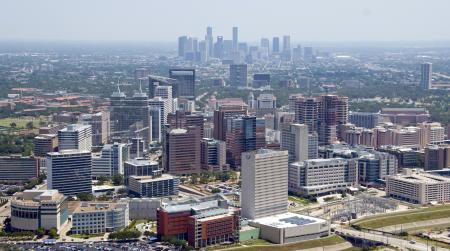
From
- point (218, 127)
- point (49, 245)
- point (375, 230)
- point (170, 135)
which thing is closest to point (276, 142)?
point (218, 127)

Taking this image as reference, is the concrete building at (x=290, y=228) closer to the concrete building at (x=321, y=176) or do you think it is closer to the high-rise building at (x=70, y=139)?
the concrete building at (x=321, y=176)

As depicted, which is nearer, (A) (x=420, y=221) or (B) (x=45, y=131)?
(A) (x=420, y=221)

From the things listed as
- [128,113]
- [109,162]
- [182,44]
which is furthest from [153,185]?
[182,44]

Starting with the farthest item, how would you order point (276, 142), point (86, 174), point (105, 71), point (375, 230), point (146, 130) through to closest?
1. point (105, 71)
2. point (146, 130)
3. point (276, 142)
4. point (86, 174)
5. point (375, 230)

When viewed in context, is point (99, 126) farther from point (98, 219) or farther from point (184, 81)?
point (98, 219)

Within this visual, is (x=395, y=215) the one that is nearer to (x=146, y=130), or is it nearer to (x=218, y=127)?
(x=218, y=127)

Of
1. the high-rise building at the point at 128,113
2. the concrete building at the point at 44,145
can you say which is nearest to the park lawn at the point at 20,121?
the high-rise building at the point at 128,113

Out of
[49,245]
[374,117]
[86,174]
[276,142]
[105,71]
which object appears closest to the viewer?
[49,245]
